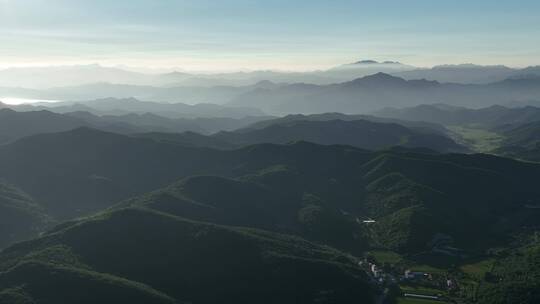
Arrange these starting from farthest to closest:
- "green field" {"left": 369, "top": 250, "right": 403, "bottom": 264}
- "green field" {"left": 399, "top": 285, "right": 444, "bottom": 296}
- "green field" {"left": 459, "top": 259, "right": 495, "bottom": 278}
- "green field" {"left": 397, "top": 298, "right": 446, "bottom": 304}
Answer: "green field" {"left": 369, "top": 250, "right": 403, "bottom": 264} < "green field" {"left": 459, "top": 259, "right": 495, "bottom": 278} < "green field" {"left": 399, "top": 285, "right": 444, "bottom": 296} < "green field" {"left": 397, "top": 298, "right": 446, "bottom": 304}

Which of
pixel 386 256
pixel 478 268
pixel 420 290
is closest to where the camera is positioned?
pixel 420 290

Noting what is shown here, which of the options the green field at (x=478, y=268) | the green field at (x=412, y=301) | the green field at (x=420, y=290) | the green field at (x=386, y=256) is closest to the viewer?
the green field at (x=412, y=301)

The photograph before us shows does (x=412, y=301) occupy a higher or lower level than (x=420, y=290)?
lower

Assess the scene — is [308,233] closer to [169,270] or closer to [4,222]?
[169,270]

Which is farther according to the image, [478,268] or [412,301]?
[478,268]

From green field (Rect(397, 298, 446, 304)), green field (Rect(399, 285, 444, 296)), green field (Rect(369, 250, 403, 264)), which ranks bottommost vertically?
green field (Rect(397, 298, 446, 304))

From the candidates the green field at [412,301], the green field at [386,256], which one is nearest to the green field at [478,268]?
the green field at [386,256]

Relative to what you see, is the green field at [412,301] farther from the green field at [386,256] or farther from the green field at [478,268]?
the green field at [386,256]

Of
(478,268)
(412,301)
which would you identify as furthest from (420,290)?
(478,268)

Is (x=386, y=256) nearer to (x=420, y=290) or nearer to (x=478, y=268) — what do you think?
(x=478, y=268)

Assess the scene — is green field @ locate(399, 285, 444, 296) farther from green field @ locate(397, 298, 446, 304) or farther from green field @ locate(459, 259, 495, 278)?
green field @ locate(459, 259, 495, 278)

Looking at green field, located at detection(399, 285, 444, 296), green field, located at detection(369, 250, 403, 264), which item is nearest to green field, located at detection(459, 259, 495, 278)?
green field, located at detection(399, 285, 444, 296)

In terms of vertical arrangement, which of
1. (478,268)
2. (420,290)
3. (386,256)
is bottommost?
(420,290)

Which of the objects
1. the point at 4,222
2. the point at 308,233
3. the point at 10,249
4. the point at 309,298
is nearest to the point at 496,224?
the point at 308,233
